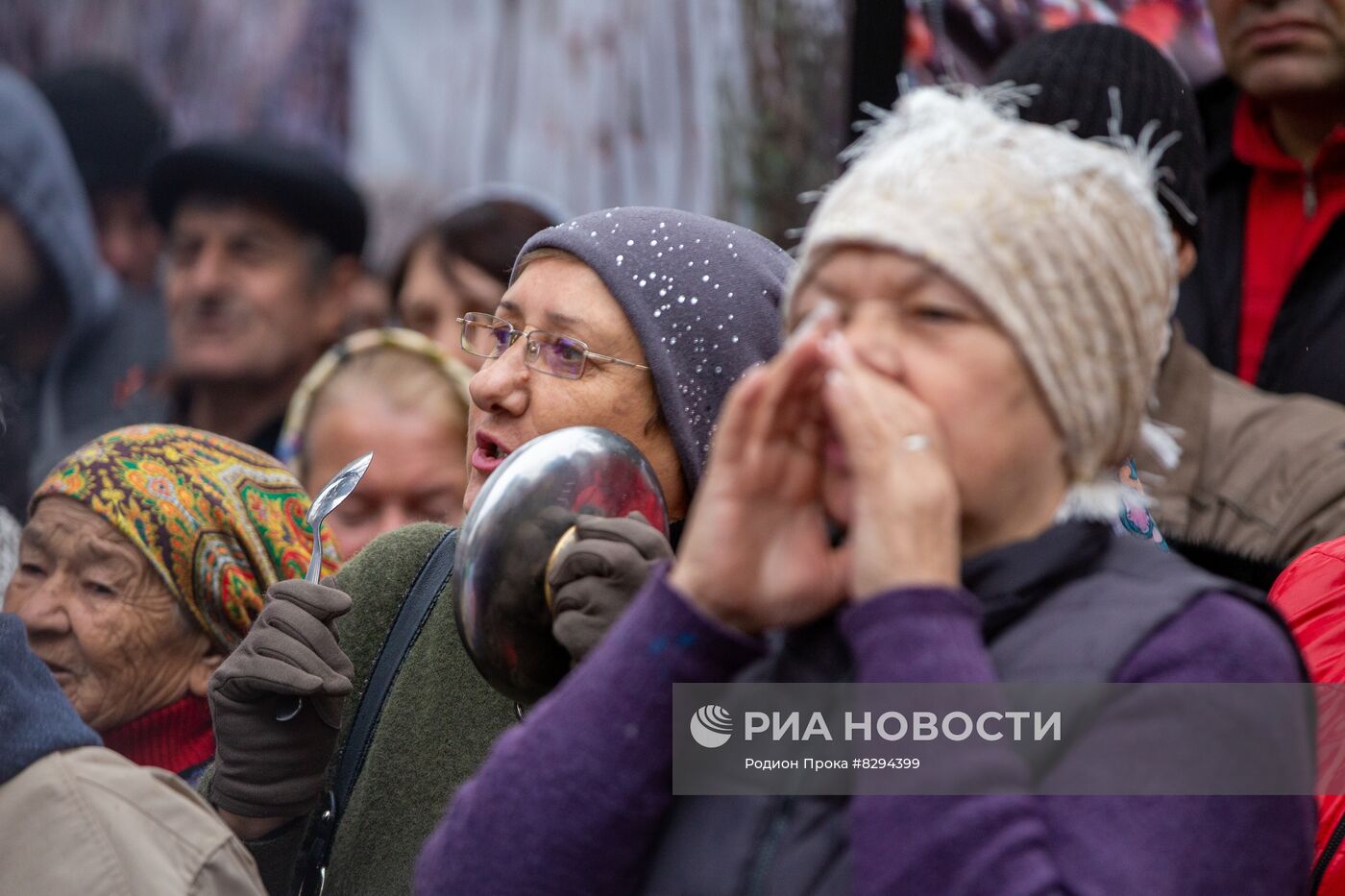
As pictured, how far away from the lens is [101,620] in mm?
2803

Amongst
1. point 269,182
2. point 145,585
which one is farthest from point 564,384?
point 269,182

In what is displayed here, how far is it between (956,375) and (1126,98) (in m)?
1.84

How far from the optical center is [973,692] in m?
1.40

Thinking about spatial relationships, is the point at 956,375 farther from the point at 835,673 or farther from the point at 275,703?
the point at 275,703

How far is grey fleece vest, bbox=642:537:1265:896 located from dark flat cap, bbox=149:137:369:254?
4.06 metres

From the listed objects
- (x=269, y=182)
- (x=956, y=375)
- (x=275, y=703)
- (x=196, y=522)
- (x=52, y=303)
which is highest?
(x=956, y=375)

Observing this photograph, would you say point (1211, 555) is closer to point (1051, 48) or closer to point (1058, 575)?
point (1051, 48)

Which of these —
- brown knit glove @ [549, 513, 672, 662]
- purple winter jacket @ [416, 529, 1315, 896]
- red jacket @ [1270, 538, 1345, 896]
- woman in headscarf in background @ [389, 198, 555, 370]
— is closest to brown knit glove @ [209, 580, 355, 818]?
brown knit glove @ [549, 513, 672, 662]

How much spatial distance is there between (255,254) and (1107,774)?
14.4 feet

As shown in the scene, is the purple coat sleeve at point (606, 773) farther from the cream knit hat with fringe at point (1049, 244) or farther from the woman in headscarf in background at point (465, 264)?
the woman in headscarf in background at point (465, 264)

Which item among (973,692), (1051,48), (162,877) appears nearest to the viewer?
(973,692)

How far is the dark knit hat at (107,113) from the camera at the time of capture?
6238mm

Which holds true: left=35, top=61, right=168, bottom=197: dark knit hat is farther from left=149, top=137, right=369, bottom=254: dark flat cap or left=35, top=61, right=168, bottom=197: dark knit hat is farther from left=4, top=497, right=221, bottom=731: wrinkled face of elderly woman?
left=4, top=497, right=221, bottom=731: wrinkled face of elderly woman

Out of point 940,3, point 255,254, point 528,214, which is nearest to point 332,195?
point 255,254
